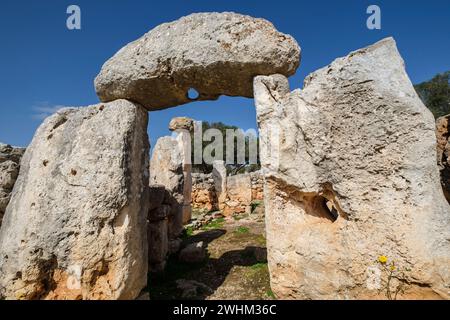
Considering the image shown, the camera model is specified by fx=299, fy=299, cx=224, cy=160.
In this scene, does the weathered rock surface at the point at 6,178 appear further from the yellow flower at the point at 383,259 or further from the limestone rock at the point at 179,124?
the limestone rock at the point at 179,124

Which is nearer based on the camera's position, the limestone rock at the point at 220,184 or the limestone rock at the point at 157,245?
the limestone rock at the point at 157,245

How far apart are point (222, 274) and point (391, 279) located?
289 cm

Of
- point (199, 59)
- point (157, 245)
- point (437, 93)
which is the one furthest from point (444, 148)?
point (437, 93)

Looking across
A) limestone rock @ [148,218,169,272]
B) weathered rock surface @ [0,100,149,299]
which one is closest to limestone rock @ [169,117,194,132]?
limestone rock @ [148,218,169,272]

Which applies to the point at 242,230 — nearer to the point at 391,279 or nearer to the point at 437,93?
the point at 391,279

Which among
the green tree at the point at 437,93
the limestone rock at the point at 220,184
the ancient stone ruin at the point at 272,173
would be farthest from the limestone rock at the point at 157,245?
the green tree at the point at 437,93

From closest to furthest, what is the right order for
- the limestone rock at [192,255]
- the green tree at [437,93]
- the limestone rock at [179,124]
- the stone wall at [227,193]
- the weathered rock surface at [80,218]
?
the weathered rock surface at [80,218] < the limestone rock at [192,255] < the limestone rock at [179,124] < the stone wall at [227,193] < the green tree at [437,93]

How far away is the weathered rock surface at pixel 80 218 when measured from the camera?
3.25 m

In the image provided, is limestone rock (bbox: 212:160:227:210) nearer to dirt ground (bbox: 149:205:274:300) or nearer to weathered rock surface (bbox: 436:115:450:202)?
dirt ground (bbox: 149:205:274:300)

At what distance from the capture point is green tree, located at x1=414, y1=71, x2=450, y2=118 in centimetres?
1818

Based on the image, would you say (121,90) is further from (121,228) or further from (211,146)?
(211,146)

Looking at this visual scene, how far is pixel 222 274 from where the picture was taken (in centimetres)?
508

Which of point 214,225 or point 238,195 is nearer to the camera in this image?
point 214,225

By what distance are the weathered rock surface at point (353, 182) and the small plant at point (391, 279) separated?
1.2 inches
